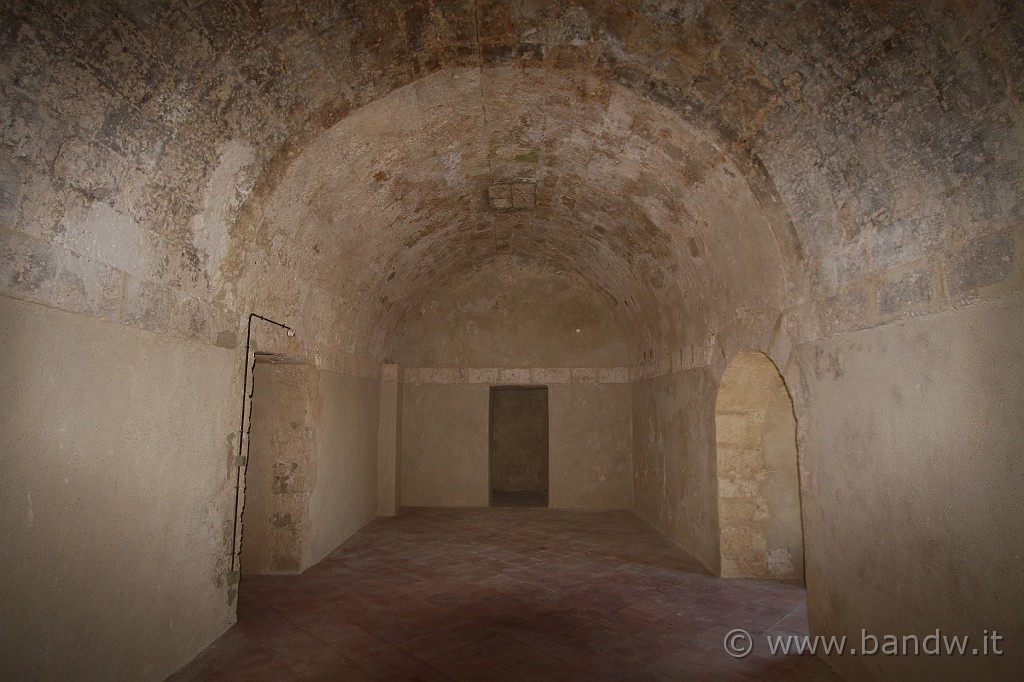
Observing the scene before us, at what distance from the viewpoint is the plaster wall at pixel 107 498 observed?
8.95ft

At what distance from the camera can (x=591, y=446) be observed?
1069cm

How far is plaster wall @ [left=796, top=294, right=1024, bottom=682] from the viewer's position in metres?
2.62

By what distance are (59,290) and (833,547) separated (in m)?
5.27

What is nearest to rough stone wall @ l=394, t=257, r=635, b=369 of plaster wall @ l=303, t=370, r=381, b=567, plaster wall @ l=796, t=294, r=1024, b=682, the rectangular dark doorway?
plaster wall @ l=303, t=370, r=381, b=567

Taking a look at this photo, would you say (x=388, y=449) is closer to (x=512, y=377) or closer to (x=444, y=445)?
(x=444, y=445)

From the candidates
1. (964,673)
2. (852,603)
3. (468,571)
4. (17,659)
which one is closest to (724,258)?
(852,603)

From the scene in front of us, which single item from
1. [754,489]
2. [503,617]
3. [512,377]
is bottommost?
[503,617]

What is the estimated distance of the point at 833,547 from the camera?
13.2 ft

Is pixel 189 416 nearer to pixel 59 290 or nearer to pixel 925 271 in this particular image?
pixel 59 290

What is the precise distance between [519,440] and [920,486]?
11.8 m

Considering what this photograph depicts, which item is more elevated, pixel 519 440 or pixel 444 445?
pixel 444 445

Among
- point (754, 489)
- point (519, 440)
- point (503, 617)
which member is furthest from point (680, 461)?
point (519, 440)

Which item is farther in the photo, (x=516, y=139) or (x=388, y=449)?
(x=388, y=449)

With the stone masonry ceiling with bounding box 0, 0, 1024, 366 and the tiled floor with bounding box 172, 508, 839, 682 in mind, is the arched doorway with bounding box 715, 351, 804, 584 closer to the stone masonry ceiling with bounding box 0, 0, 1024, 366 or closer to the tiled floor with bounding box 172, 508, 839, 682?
the tiled floor with bounding box 172, 508, 839, 682
